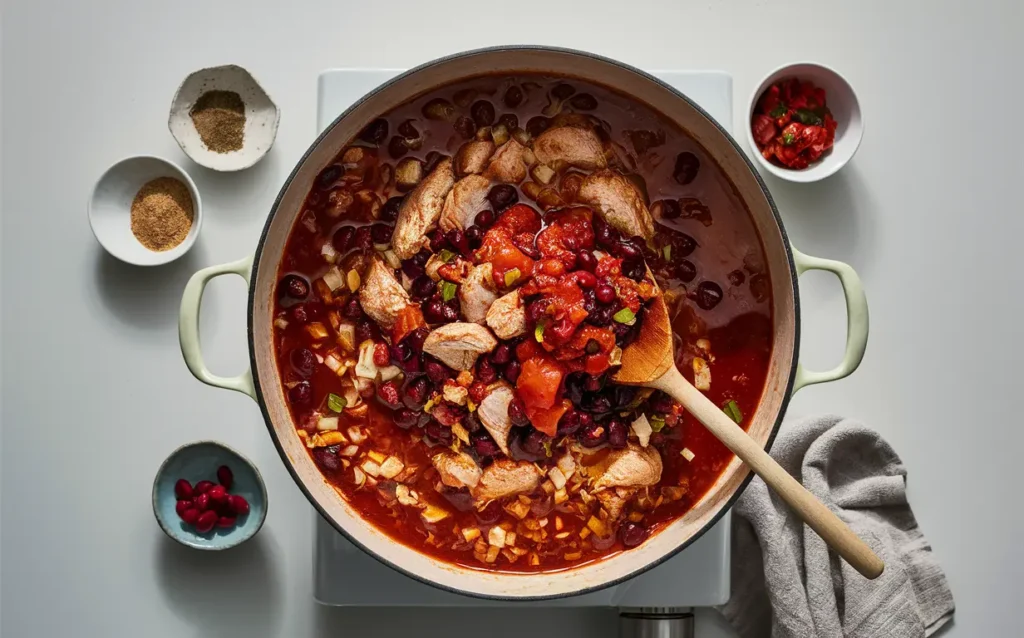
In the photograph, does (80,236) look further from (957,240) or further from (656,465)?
(957,240)

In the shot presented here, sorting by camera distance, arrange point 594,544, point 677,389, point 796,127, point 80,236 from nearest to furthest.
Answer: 1. point 677,389
2. point 594,544
3. point 796,127
4. point 80,236

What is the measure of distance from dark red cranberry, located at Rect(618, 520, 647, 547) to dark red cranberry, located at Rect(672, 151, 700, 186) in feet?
4.18

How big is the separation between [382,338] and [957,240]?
8.42 feet

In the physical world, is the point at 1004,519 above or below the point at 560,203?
below

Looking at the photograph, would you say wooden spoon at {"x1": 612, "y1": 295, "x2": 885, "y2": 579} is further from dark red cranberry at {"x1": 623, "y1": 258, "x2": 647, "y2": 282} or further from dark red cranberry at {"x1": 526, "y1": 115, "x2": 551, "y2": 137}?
dark red cranberry at {"x1": 526, "y1": 115, "x2": 551, "y2": 137}

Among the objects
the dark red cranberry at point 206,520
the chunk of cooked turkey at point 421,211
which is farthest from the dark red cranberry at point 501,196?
the dark red cranberry at point 206,520

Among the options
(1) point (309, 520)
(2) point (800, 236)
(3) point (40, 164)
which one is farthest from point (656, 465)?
(3) point (40, 164)

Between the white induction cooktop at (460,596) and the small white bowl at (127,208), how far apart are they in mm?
711

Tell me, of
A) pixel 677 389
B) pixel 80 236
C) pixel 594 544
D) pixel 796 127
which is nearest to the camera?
pixel 677 389

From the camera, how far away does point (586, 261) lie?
2979mm

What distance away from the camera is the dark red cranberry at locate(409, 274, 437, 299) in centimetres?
310

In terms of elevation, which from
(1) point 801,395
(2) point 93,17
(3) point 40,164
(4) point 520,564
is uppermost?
(2) point 93,17

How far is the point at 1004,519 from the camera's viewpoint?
375 centimetres

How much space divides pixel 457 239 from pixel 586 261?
0.48 m
